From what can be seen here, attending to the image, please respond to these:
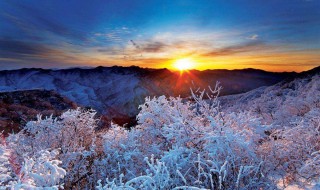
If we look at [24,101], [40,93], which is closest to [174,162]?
[24,101]

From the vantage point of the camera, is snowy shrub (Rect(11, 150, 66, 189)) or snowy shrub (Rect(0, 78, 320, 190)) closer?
snowy shrub (Rect(11, 150, 66, 189))

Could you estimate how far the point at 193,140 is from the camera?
6703 millimetres

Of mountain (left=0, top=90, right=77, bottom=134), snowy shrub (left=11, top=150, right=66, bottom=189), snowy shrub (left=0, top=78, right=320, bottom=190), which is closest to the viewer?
snowy shrub (left=11, top=150, right=66, bottom=189)

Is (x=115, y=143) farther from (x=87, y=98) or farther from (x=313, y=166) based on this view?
(x=87, y=98)

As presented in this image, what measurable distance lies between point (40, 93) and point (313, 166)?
44505mm

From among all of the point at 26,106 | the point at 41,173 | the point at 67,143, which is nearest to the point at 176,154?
the point at 41,173

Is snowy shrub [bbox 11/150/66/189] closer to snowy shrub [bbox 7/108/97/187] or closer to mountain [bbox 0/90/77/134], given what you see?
snowy shrub [bbox 7/108/97/187]

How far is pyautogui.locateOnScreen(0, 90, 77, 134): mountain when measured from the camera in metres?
27.1

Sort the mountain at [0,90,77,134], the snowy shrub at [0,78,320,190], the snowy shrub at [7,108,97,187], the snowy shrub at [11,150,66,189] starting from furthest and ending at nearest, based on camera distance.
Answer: the mountain at [0,90,77,134] → the snowy shrub at [7,108,97,187] → the snowy shrub at [0,78,320,190] → the snowy shrub at [11,150,66,189]

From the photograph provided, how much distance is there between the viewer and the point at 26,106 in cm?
3609

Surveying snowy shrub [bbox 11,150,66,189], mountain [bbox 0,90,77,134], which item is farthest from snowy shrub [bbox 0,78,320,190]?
mountain [bbox 0,90,77,134]

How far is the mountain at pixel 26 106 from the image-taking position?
27100mm

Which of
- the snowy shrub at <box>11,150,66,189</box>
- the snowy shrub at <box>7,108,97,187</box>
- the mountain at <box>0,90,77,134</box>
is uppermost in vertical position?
the snowy shrub at <box>11,150,66,189</box>

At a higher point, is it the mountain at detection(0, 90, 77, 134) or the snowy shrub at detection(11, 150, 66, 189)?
the snowy shrub at detection(11, 150, 66, 189)
